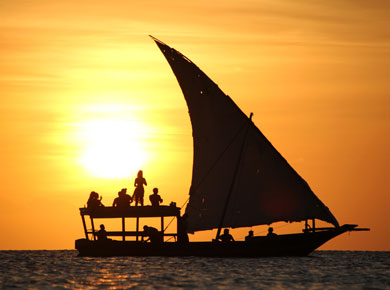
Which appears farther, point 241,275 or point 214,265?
point 214,265

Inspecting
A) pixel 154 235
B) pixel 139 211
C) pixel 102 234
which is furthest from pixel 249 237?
pixel 102 234

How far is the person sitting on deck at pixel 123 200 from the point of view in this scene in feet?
193

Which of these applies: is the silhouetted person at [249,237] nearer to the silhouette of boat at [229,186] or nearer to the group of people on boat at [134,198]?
the silhouette of boat at [229,186]

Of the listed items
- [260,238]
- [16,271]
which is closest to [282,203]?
[260,238]

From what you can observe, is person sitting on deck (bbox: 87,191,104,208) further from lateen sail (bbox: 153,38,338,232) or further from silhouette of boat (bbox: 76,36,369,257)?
lateen sail (bbox: 153,38,338,232)

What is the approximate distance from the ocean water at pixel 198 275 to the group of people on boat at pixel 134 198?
3930 millimetres

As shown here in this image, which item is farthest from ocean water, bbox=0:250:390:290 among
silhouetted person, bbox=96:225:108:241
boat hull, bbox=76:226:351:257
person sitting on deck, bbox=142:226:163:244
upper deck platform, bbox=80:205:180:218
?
upper deck platform, bbox=80:205:180:218

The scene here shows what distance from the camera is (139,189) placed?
56.8 meters

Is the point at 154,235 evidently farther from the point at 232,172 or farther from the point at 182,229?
the point at 232,172

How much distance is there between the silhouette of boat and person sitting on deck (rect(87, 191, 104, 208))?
100 cm

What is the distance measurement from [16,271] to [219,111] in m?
16.3

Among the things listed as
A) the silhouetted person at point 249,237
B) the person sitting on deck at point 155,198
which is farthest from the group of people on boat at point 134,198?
the silhouetted person at point 249,237

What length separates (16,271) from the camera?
57219 mm

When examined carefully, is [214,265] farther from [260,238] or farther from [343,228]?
[343,228]
